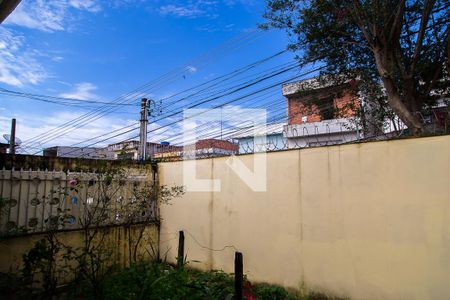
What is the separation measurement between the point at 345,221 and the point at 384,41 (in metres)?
2.66

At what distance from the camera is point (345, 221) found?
3730 millimetres

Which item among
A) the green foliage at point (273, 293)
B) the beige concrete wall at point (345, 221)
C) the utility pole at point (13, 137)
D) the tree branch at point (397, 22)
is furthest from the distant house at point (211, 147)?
the utility pole at point (13, 137)

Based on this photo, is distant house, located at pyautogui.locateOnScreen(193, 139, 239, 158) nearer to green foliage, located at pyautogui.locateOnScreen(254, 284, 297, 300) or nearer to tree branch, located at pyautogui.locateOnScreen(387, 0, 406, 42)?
green foliage, located at pyautogui.locateOnScreen(254, 284, 297, 300)

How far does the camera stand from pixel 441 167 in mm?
3119

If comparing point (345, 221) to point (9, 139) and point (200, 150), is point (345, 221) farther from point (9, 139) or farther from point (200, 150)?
point (9, 139)

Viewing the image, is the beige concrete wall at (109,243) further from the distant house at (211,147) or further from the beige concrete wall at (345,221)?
the distant house at (211,147)

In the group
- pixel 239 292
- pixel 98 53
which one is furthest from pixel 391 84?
pixel 98 53

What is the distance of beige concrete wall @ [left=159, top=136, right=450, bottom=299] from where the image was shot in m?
3.15

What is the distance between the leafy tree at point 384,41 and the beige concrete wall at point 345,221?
80cm

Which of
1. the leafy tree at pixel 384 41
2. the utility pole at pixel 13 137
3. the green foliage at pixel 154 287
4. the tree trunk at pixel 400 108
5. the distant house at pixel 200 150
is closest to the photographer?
the green foliage at pixel 154 287

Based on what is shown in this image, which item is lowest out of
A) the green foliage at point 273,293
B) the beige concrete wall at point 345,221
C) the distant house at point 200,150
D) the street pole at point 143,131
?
the green foliage at point 273,293

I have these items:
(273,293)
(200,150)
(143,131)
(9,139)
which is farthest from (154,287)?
(9,139)

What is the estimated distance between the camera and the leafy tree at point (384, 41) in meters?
4.25

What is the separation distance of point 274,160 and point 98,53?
4616 mm
